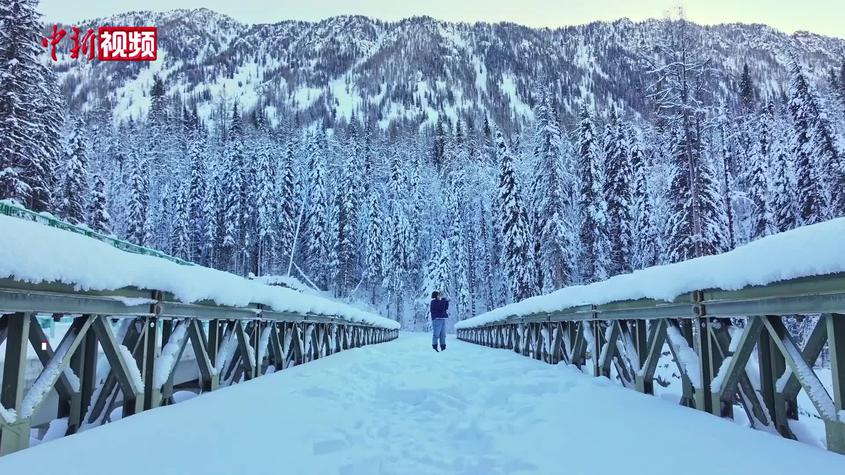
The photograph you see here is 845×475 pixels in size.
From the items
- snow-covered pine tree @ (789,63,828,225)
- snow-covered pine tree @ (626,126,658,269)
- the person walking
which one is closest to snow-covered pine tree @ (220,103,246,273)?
snow-covered pine tree @ (626,126,658,269)

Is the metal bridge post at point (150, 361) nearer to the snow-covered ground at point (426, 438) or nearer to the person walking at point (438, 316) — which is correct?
the snow-covered ground at point (426, 438)

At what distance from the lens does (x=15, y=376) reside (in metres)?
2.99

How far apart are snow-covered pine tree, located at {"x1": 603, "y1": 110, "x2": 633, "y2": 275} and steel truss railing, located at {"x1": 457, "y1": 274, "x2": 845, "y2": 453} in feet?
115

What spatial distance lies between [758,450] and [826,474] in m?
0.51

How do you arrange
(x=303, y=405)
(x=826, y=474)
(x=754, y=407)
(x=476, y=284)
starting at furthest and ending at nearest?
(x=476, y=284) < (x=303, y=405) < (x=754, y=407) < (x=826, y=474)

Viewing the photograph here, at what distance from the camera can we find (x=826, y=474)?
247cm

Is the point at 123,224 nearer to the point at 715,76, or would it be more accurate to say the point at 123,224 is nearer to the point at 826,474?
the point at 715,76

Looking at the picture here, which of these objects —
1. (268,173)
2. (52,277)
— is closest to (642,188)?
(268,173)

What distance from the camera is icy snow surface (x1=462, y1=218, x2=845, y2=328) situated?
2.76 metres

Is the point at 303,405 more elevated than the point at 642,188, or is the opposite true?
the point at 642,188

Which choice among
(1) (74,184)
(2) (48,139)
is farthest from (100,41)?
(2) (48,139)

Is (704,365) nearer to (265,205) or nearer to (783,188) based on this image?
(783,188)

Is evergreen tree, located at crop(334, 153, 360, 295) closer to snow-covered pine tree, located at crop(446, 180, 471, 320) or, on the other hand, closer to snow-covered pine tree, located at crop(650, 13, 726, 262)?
snow-covered pine tree, located at crop(446, 180, 471, 320)

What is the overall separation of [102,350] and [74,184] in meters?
35.7
